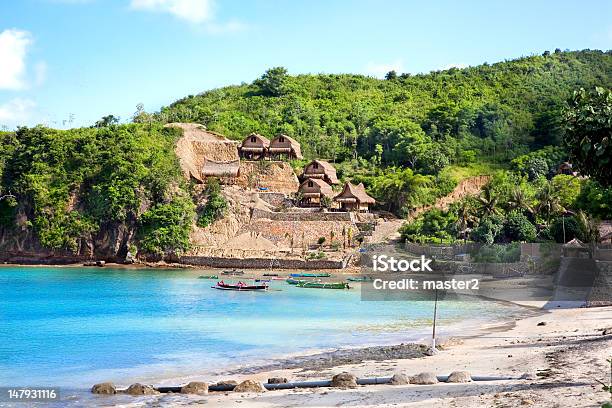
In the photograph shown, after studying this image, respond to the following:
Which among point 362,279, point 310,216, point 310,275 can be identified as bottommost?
point 362,279

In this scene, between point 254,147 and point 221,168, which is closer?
point 221,168

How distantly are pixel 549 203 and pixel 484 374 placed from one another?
1268 inches

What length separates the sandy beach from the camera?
12.5 m

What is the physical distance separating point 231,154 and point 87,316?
103 ft

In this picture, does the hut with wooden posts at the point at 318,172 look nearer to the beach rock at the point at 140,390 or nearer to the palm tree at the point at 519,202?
the palm tree at the point at 519,202

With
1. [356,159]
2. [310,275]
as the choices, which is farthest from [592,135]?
[356,159]

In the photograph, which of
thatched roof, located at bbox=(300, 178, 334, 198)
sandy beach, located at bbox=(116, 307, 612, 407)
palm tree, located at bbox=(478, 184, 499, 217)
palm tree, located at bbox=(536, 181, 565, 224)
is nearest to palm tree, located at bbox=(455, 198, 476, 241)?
palm tree, located at bbox=(478, 184, 499, 217)

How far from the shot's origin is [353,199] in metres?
52.2

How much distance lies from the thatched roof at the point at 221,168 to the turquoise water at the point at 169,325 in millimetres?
14927

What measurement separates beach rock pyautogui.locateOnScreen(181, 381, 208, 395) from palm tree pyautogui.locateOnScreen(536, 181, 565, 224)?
3388cm

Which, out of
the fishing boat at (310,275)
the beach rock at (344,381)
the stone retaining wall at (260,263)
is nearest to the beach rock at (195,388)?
the beach rock at (344,381)

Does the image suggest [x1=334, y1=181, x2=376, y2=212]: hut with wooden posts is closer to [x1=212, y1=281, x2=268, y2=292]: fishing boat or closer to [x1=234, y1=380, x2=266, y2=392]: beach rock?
[x1=212, y1=281, x2=268, y2=292]: fishing boat

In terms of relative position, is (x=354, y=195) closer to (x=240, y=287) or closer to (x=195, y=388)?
(x=240, y=287)

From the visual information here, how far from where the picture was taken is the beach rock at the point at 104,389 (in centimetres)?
1639
